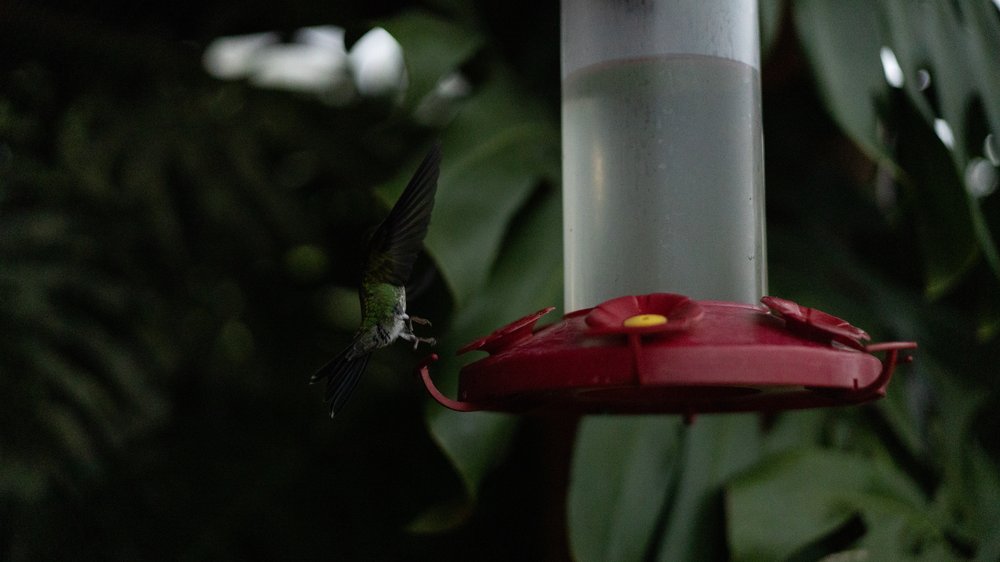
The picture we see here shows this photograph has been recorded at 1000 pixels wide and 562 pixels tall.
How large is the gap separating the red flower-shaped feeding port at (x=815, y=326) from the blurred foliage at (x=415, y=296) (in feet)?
2.57

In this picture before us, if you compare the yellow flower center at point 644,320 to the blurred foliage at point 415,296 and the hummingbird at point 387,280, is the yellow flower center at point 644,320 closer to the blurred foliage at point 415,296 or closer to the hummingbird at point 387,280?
the hummingbird at point 387,280

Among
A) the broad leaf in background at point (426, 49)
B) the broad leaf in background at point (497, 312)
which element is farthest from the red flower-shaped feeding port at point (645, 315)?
the broad leaf in background at point (426, 49)

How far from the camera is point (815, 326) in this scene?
133 centimetres

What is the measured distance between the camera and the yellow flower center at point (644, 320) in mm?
1284

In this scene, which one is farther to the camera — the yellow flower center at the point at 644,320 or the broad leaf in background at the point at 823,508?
the broad leaf in background at the point at 823,508

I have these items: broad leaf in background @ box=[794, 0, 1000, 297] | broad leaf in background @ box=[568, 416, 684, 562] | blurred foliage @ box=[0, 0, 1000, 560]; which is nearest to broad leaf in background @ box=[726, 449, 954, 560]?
blurred foliage @ box=[0, 0, 1000, 560]

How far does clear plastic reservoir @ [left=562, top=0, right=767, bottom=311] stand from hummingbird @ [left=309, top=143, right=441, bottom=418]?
1.10 ft

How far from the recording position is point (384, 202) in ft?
6.76

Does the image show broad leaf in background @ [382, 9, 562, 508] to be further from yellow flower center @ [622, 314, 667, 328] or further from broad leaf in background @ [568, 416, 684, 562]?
yellow flower center @ [622, 314, 667, 328]

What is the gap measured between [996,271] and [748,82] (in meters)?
0.89

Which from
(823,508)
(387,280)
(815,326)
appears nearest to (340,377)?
(387,280)

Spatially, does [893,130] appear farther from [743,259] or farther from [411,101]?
[411,101]

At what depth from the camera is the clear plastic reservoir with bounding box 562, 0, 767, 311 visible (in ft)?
5.77

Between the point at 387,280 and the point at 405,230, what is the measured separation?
0.13 meters
